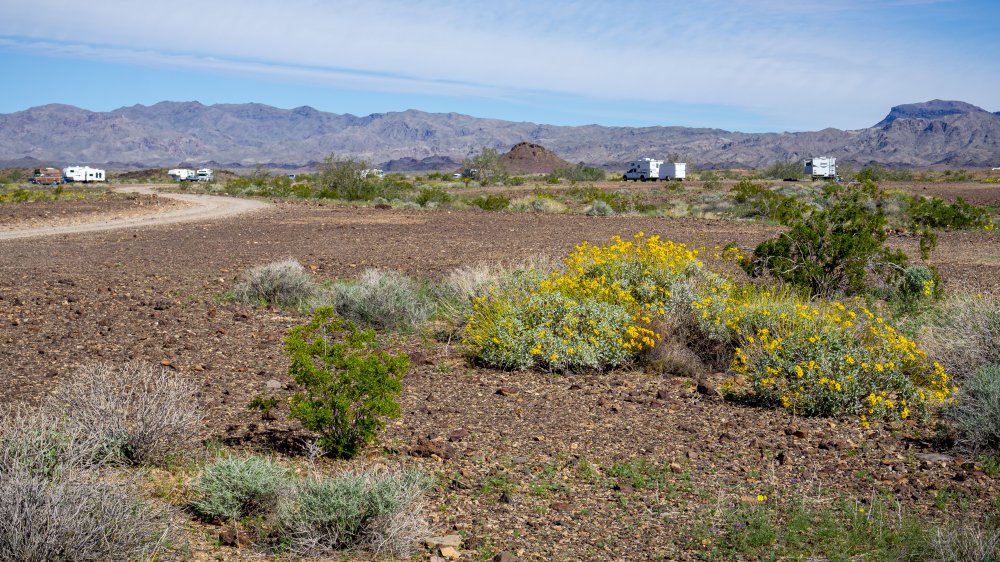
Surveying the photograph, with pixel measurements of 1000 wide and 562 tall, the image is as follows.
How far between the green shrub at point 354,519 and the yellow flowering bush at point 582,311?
3.46 metres

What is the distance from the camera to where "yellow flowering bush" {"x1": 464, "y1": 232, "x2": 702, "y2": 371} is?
844cm

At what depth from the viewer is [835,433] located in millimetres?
6695

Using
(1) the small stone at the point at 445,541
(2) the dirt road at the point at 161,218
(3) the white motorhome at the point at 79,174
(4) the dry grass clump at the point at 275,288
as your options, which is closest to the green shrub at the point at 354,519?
(1) the small stone at the point at 445,541

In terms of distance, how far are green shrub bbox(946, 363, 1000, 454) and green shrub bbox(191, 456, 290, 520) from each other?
4.84 meters

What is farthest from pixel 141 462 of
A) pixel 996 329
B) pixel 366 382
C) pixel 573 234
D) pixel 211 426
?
pixel 573 234

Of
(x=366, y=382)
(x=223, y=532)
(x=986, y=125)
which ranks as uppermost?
(x=986, y=125)

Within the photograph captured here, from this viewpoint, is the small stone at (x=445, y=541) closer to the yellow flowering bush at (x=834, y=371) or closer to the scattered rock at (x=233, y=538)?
the scattered rock at (x=233, y=538)

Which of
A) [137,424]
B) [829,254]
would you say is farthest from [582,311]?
[829,254]

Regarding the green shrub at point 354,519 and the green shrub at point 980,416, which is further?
the green shrub at point 980,416

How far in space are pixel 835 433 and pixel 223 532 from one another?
15.1 feet

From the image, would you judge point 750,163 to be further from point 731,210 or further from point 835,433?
point 835,433

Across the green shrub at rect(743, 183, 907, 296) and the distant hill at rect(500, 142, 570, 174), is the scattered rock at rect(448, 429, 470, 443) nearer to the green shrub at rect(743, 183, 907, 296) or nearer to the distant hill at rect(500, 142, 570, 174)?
the green shrub at rect(743, 183, 907, 296)

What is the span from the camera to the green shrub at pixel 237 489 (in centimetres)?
508

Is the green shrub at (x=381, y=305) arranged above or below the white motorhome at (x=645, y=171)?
below
